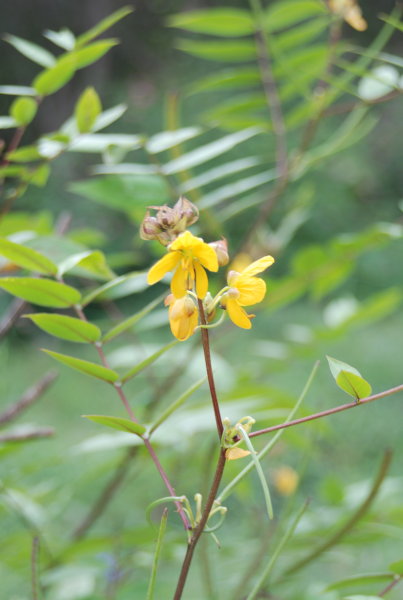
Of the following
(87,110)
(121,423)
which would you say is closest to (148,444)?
(121,423)

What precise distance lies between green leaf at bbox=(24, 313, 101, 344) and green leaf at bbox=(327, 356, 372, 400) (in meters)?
0.12

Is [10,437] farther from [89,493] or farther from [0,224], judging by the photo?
[89,493]

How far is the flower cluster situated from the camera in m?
0.25

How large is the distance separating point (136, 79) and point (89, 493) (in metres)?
3.43

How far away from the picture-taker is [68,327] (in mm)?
315

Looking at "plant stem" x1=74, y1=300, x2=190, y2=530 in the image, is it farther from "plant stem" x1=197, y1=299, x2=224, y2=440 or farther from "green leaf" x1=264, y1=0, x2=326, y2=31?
"green leaf" x1=264, y1=0, x2=326, y2=31

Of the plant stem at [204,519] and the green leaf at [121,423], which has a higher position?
the green leaf at [121,423]

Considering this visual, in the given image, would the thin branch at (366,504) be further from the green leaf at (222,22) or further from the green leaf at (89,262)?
the green leaf at (222,22)

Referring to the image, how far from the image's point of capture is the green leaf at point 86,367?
0.27m

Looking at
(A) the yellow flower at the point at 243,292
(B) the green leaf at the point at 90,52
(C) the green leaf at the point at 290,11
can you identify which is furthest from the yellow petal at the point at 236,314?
(C) the green leaf at the point at 290,11

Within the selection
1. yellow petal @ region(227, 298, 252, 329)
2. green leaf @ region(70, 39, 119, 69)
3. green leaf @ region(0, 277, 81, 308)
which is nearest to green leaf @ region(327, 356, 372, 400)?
yellow petal @ region(227, 298, 252, 329)

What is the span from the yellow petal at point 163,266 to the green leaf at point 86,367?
0.05m

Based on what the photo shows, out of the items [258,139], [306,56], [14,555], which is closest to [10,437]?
[14,555]

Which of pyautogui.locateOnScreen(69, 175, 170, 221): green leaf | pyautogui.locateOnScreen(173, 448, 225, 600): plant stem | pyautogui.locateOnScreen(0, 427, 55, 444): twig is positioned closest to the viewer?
pyautogui.locateOnScreen(173, 448, 225, 600): plant stem
